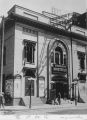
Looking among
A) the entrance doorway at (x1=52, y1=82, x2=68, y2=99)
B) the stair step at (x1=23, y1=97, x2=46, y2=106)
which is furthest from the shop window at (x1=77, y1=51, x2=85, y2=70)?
the stair step at (x1=23, y1=97, x2=46, y2=106)

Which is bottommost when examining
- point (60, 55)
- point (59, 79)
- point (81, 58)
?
point (59, 79)

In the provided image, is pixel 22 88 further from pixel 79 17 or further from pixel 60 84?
pixel 79 17

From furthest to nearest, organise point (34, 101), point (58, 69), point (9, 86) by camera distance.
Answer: point (58, 69) < point (9, 86) < point (34, 101)

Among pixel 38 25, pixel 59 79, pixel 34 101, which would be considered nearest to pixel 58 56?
pixel 59 79

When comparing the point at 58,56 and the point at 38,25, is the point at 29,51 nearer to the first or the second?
the point at 38,25

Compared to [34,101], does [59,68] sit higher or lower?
higher

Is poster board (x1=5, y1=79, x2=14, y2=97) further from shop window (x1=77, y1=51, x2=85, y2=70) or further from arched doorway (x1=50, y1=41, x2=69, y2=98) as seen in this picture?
shop window (x1=77, y1=51, x2=85, y2=70)

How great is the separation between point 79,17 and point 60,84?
55.8ft

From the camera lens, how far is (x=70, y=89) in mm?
31703

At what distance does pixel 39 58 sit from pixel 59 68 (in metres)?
3.66

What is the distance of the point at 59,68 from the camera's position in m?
30.6

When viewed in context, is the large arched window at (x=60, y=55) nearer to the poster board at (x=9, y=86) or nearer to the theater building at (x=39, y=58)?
the theater building at (x=39, y=58)

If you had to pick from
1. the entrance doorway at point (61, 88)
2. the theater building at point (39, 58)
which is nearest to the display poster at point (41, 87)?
the theater building at point (39, 58)

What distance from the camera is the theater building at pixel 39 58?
26609 millimetres
